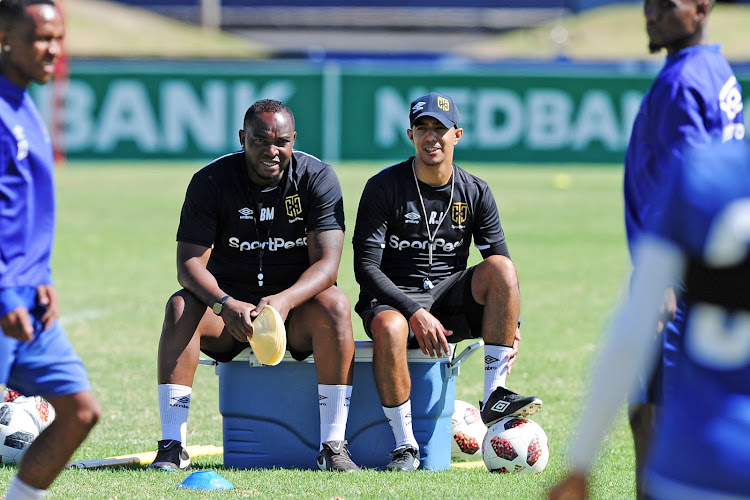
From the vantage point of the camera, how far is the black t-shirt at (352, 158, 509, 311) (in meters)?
6.26

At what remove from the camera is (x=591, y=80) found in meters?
27.6

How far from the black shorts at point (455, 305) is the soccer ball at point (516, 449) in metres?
0.64

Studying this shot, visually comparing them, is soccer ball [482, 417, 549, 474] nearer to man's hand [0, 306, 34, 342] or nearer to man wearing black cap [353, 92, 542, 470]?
man wearing black cap [353, 92, 542, 470]

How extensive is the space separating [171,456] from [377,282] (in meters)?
1.28

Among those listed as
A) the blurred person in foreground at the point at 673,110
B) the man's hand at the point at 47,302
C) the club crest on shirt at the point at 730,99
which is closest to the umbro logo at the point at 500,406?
the blurred person in foreground at the point at 673,110

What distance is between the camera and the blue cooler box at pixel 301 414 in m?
5.95

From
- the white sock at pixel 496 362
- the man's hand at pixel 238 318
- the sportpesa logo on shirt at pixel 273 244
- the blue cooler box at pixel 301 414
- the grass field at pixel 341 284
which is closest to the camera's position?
the grass field at pixel 341 284

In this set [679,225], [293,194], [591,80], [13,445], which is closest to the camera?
[679,225]

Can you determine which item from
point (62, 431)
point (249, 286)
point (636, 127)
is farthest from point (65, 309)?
point (636, 127)

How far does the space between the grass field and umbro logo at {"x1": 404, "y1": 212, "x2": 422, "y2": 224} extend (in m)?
1.27

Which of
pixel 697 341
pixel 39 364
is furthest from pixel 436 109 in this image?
pixel 697 341

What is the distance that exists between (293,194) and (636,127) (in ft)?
8.07

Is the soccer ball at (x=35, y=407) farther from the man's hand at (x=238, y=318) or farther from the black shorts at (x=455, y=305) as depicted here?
the black shorts at (x=455, y=305)

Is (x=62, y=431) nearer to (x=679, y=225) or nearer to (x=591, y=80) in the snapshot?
(x=679, y=225)
